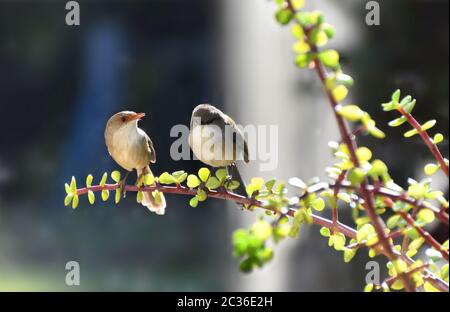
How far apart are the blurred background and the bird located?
101 cm

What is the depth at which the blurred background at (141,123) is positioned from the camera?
2.21m

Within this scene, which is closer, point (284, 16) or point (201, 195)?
point (284, 16)

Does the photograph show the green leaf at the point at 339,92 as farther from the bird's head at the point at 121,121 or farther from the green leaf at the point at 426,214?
the bird's head at the point at 121,121

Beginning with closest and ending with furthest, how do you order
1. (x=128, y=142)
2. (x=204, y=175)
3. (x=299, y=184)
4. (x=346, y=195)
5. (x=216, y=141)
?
(x=299, y=184)
(x=346, y=195)
(x=204, y=175)
(x=216, y=141)
(x=128, y=142)

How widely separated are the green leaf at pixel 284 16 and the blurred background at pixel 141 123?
1675mm

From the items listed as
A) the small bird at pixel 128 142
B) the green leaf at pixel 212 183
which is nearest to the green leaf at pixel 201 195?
the green leaf at pixel 212 183

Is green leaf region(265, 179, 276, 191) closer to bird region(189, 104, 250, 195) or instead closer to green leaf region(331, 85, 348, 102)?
green leaf region(331, 85, 348, 102)

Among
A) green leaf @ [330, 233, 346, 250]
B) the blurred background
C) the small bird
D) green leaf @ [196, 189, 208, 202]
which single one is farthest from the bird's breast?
the blurred background

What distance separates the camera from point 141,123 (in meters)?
2.15

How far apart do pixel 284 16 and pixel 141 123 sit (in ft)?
5.57

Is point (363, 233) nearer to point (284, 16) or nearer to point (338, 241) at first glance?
point (338, 241)

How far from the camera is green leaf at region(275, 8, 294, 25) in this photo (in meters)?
0.48

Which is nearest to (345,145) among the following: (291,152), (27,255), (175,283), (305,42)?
(305,42)

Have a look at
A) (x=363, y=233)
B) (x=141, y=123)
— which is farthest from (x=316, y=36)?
(x=141, y=123)
